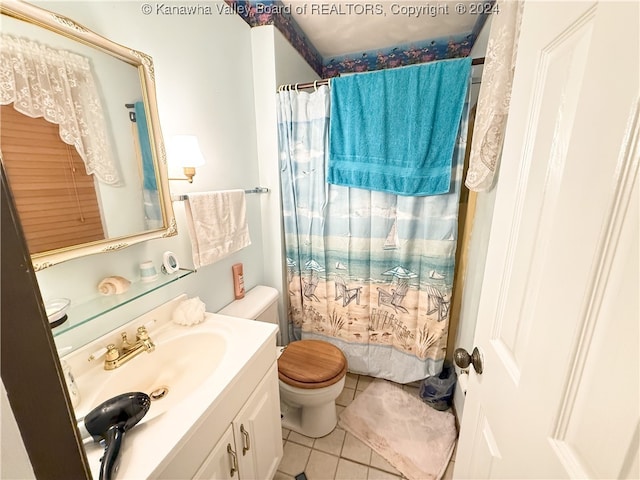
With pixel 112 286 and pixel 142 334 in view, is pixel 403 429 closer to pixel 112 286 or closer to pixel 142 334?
pixel 142 334

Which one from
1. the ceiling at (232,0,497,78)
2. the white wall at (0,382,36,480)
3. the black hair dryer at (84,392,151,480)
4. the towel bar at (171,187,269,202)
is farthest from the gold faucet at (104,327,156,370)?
the ceiling at (232,0,497,78)

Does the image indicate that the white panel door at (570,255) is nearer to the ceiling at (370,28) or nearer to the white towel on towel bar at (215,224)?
the white towel on towel bar at (215,224)

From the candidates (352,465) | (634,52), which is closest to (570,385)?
(634,52)

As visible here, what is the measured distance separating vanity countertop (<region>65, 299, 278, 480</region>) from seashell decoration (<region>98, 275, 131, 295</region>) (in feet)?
0.59

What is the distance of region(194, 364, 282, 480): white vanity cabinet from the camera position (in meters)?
0.84

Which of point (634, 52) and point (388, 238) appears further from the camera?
point (388, 238)

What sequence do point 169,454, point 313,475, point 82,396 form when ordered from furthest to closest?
point 313,475 → point 82,396 → point 169,454

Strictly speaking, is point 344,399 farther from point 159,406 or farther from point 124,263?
point 124,263

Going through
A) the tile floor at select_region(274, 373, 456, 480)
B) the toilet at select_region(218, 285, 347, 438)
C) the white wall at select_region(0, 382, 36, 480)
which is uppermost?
the white wall at select_region(0, 382, 36, 480)

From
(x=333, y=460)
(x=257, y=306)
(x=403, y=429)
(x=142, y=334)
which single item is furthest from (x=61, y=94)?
(x=403, y=429)

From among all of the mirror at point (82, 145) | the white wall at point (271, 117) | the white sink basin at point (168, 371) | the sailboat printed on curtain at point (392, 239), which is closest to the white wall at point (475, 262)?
the sailboat printed on curtain at point (392, 239)

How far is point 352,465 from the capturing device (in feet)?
4.55

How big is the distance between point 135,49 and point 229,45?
582 millimetres

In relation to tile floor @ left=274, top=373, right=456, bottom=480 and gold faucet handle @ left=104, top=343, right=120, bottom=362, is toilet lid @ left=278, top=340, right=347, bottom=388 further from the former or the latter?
gold faucet handle @ left=104, top=343, right=120, bottom=362
